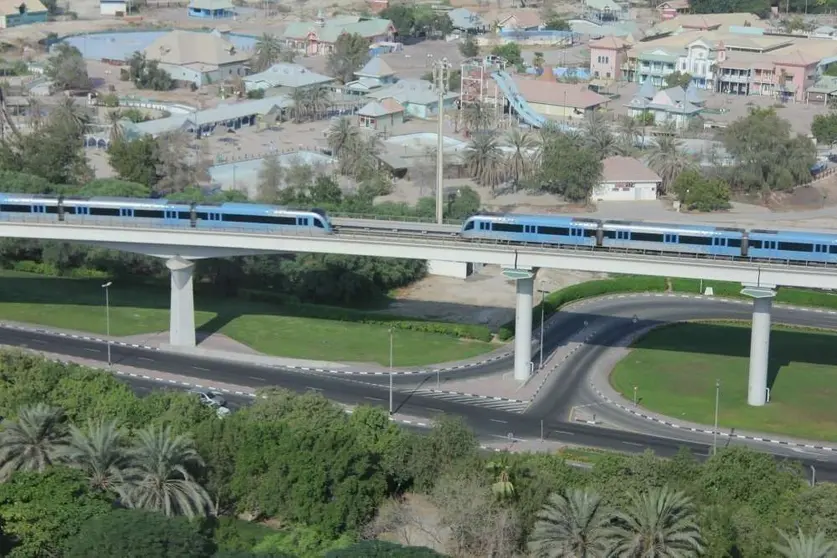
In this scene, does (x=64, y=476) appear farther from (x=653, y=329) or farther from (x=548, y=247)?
(x=653, y=329)

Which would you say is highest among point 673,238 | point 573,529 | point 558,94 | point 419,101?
point 558,94

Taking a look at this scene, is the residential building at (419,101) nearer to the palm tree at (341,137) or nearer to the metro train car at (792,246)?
the palm tree at (341,137)

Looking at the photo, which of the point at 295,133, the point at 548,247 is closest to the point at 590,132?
the point at 295,133

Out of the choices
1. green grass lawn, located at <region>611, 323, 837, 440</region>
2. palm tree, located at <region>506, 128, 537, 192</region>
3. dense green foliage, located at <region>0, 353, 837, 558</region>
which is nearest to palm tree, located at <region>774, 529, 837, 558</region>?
dense green foliage, located at <region>0, 353, 837, 558</region>

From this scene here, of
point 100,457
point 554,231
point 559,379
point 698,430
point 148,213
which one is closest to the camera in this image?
point 100,457

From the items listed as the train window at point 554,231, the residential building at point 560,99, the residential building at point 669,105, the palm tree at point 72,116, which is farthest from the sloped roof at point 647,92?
the train window at point 554,231

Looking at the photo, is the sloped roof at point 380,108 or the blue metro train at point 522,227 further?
the sloped roof at point 380,108

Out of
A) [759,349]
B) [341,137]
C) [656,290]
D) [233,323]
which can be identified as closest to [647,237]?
[759,349]

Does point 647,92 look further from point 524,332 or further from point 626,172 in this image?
point 524,332
